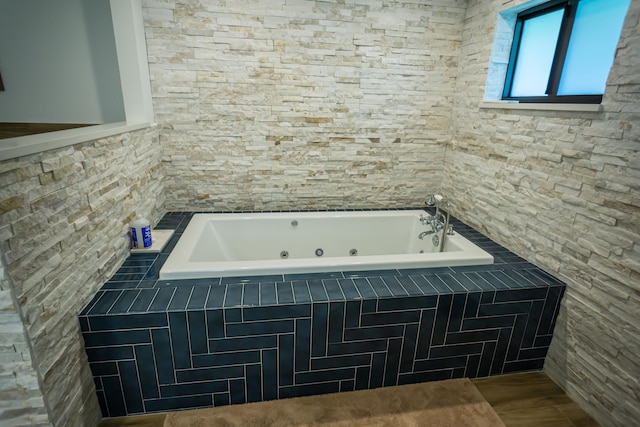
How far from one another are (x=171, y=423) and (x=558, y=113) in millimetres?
2444

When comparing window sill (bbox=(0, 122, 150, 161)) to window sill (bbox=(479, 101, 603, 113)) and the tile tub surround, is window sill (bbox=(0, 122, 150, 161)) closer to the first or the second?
the tile tub surround

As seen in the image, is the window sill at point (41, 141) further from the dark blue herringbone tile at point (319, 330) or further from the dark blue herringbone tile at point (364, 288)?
the dark blue herringbone tile at point (364, 288)

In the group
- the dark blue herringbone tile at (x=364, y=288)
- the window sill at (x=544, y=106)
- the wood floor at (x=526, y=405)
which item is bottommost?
the wood floor at (x=526, y=405)

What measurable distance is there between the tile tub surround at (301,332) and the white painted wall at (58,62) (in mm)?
1227

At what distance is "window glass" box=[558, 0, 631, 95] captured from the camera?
4.99ft

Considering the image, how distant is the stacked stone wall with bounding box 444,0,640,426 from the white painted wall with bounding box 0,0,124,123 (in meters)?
2.58

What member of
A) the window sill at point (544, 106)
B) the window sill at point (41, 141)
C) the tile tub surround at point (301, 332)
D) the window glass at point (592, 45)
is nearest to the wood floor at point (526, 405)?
the tile tub surround at point (301, 332)

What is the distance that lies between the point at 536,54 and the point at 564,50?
27 centimetres

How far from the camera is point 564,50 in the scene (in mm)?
1758

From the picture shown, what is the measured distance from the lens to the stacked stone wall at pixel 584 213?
1.36 metres

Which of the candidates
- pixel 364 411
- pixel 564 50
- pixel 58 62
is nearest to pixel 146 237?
pixel 58 62

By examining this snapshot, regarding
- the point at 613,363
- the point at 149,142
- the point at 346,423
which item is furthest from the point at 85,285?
the point at 613,363

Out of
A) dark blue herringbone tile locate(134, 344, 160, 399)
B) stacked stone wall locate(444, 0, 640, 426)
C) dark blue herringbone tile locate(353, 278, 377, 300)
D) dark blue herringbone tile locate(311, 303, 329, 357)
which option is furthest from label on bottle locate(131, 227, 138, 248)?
stacked stone wall locate(444, 0, 640, 426)

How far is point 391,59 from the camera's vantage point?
95.1 inches
